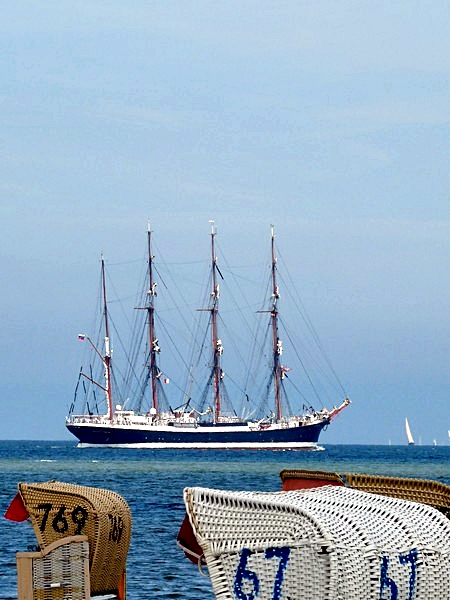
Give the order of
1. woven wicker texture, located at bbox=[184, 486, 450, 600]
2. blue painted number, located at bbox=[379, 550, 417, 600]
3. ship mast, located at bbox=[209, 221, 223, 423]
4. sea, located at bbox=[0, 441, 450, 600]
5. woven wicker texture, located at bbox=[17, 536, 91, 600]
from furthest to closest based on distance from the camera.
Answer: ship mast, located at bbox=[209, 221, 223, 423], sea, located at bbox=[0, 441, 450, 600], woven wicker texture, located at bbox=[17, 536, 91, 600], blue painted number, located at bbox=[379, 550, 417, 600], woven wicker texture, located at bbox=[184, 486, 450, 600]

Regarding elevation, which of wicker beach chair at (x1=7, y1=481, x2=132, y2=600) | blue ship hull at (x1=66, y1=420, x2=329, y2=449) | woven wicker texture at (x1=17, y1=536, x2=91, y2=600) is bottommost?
woven wicker texture at (x1=17, y1=536, x2=91, y2=600)

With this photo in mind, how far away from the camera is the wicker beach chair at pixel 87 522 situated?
11.9 m

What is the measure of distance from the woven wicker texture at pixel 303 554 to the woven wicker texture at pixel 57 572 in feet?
10.4

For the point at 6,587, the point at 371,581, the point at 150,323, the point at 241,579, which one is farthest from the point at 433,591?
the point at 150,323

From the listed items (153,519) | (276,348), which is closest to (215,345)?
(276,348)

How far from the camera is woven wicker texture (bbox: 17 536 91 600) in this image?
35.1 feet

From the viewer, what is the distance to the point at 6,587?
18.8 metres

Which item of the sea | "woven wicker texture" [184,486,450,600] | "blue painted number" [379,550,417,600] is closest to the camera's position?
"woven wicker texture" [184,486,450,600]

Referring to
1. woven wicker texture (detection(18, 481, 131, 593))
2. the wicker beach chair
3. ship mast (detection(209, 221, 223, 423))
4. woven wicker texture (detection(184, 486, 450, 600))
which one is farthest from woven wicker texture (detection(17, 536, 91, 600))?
ship mast (detection(209, 221, 223, 423))

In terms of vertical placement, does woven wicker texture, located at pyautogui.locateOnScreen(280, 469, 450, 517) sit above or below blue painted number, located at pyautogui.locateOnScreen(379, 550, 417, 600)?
above

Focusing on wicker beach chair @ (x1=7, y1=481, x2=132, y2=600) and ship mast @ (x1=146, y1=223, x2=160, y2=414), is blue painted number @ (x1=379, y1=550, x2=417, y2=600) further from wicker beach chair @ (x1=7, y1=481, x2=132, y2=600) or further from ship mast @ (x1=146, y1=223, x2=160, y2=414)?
ship mast @ (x1=146, y1=223, x2=160, y2=414)

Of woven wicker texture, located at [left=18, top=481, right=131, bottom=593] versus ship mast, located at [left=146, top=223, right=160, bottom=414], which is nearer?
woven wicker texture, located at [left=18, top=481, right=131, bottom=593]

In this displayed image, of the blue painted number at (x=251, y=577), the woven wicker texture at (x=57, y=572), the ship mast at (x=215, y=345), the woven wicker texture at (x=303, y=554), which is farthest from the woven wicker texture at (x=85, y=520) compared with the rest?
the ship mast at (x=215, y=345)

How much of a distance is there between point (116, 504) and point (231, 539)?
187 inches
